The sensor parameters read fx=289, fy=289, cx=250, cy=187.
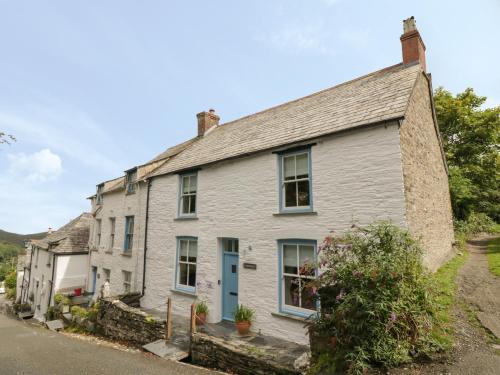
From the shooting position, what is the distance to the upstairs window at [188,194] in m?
12.5

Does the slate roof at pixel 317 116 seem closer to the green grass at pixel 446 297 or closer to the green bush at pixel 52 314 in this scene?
the green grass at pixel 446 297

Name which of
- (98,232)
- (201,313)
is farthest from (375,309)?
(98,232)

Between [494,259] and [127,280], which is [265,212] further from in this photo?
[494,259]

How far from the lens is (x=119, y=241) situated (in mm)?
16500

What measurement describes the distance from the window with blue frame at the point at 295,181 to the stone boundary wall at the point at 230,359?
14.0 ft

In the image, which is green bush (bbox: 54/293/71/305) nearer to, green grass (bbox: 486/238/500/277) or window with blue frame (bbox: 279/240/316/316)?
window with blue frame (bbox: 279/240/316/316)

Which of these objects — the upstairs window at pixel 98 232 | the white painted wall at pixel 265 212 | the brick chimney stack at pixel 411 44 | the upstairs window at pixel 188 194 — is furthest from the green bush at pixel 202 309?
the brick chimney stack at pixel 411 44

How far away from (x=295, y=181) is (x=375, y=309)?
5.08m

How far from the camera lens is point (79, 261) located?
66.9ft

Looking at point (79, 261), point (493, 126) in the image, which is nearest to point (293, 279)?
point (79, 261)

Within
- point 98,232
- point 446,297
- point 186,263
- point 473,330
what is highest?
point 98,232

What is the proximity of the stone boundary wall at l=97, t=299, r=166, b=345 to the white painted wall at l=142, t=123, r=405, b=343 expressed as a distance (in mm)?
1864

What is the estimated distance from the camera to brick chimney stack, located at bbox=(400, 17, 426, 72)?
11211 mm

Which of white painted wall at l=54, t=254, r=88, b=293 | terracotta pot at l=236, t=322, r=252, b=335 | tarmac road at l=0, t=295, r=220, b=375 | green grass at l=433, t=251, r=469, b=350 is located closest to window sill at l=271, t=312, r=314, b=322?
terracotta pot at l=236, t=322, r=252, b=335
